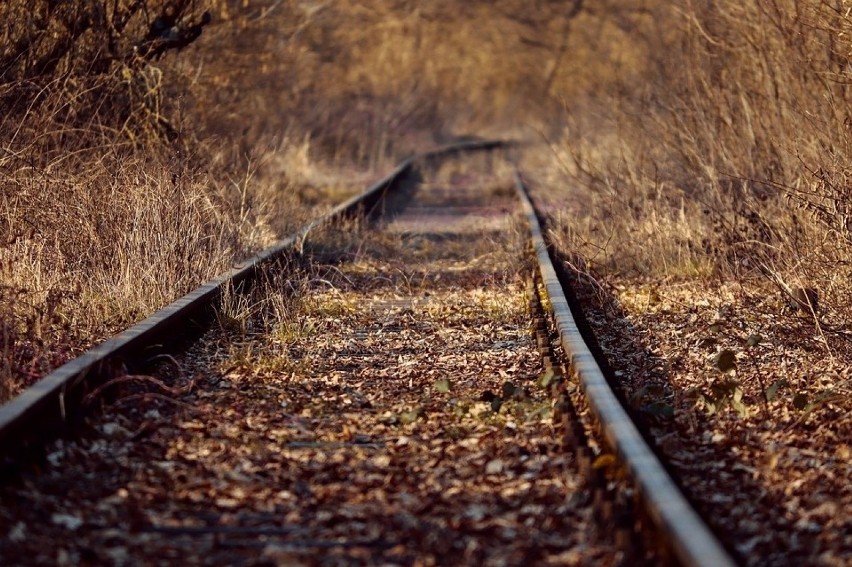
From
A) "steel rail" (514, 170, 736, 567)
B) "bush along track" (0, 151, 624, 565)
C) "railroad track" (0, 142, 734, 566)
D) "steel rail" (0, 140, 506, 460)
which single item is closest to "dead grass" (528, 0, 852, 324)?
"railroad track" (0, 142, 734, 566)

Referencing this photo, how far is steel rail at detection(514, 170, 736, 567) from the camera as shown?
11.1 ft

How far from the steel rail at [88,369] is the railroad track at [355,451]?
13 mm

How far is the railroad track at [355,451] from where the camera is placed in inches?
→ 155

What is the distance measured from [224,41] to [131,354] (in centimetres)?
1150

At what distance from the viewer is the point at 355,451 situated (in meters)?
5.16


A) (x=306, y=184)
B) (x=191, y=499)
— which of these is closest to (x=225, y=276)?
(x=191, y=499)

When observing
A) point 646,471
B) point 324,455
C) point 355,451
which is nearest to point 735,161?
point 355,451

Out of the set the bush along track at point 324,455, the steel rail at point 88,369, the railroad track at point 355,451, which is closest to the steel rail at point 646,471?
the railroad track at point 355,451

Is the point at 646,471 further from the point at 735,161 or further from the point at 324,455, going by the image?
the point at 735,161

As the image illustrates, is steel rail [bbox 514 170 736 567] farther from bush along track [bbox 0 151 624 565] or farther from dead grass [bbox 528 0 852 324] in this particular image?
dead grass [bbox 528 0 852 324]

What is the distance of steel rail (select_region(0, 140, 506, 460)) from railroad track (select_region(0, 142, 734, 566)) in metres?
0.01

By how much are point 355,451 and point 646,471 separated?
144cm

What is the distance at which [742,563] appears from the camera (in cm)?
387

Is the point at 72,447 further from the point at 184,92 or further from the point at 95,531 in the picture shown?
the point at 184,92
